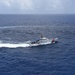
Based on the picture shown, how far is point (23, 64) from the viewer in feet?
273

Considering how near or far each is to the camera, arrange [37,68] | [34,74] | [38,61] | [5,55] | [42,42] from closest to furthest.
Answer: [34,74] → [37,68] → [38,61] → [5,55] → [42,42]

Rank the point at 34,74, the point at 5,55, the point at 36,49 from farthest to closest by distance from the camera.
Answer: the point at 36,49, the point at 5,55, the point at 34,74

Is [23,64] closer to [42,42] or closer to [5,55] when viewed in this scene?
[5,55]

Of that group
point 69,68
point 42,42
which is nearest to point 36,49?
point 42,42

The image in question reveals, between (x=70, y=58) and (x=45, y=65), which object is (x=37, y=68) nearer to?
(x=45, y=65)

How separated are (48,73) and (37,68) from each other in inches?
263

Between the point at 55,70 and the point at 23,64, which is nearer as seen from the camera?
the point at 55,70

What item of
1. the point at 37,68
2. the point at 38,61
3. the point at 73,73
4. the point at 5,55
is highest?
the point at 5,55

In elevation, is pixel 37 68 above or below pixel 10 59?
below

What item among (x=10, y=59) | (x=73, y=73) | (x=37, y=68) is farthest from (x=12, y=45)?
(x=73, y=73)

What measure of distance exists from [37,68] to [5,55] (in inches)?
1007

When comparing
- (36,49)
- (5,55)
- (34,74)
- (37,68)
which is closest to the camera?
(34,74)

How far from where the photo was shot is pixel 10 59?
9100 centimetres

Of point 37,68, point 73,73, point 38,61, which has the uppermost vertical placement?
point 38,61
